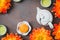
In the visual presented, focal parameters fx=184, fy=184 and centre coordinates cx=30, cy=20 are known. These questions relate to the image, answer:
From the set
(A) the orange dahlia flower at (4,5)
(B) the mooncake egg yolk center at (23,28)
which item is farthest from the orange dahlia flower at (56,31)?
(A) the orange dahlia flower at (4,5)

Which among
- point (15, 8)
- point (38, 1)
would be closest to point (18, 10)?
point (15, 8)

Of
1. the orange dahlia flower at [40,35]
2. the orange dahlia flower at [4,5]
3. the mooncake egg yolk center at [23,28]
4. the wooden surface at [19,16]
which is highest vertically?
the orange dahlia flower at [4,5]

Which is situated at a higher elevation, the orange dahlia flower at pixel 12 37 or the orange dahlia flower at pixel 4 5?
the orange dahlia flower at pixel 4 5

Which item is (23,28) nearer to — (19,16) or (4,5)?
(19,16)

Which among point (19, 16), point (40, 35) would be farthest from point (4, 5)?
point (40, 35)

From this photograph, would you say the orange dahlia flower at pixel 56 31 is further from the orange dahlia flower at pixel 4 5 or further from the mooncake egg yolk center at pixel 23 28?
the orange dahlia flower at pixel 4 5

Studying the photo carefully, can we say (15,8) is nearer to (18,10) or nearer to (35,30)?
(18,10)

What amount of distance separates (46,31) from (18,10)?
23cm

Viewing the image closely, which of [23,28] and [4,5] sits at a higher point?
[4,5]

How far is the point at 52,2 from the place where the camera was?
49.1 inches

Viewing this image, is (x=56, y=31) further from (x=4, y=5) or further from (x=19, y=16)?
(x=4, y=5)

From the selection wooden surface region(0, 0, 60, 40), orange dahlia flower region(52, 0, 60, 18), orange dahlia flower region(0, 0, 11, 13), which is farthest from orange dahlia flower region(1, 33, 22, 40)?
orange dahlia flower region(52, 0, 60, 18)

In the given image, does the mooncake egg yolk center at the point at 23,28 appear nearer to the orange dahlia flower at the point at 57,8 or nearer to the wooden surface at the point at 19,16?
the wooden surface at the point at 19,16

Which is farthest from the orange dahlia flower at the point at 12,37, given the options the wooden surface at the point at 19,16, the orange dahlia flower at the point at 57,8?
the orange dahlia flower at the point at 57,8
